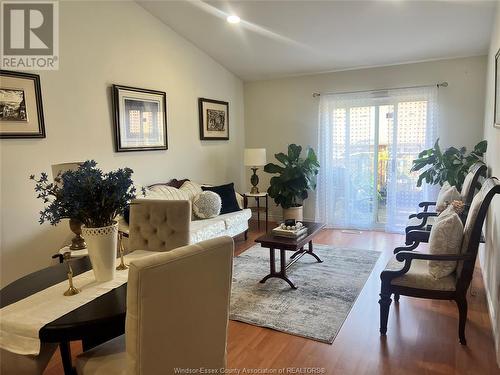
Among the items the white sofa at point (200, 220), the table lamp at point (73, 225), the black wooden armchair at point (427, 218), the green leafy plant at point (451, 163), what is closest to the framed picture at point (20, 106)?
the table lamp at point (73, 225)

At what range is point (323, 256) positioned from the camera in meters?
4.25

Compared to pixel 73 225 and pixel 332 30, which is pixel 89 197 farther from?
pixel 332 30

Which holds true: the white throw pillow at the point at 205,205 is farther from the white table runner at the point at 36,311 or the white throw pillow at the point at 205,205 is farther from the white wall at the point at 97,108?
the white table runner at the point at 36,311

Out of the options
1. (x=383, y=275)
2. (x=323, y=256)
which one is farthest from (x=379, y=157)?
(x=383, y=275)

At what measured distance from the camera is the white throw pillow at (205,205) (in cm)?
440

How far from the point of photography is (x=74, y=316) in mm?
1443

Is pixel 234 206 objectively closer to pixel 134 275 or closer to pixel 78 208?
pixel 78 208

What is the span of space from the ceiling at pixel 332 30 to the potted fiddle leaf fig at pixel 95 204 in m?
2.86

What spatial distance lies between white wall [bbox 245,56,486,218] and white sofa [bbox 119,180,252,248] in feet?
5.39

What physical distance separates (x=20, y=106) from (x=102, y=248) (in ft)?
6.92

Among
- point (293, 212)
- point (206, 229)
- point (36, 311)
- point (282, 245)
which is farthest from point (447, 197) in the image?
point (36, 311)

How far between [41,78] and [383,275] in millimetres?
3373

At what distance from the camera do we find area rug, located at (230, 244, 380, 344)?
273cm

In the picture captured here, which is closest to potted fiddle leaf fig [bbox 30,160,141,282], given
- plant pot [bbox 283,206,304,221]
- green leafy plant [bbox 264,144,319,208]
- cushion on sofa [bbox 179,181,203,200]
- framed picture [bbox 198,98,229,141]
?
cushion on sofa [bbox 179,181,203,200]
